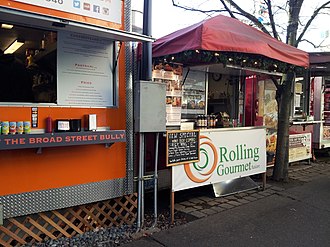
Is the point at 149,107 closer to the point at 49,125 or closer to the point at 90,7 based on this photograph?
the point at 49,125

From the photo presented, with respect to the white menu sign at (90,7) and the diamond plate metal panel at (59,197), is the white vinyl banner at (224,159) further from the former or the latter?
the white menu sign at (90,7)

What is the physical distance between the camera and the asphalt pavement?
3.96 metres

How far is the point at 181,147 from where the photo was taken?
4.63 m

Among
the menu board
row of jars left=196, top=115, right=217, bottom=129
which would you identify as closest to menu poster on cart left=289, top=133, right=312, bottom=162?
row of jars left=196, top=115, right=217, bottom=129

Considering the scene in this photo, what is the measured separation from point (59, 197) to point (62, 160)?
0.44 m

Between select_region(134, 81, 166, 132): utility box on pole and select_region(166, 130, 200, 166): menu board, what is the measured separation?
286 mm

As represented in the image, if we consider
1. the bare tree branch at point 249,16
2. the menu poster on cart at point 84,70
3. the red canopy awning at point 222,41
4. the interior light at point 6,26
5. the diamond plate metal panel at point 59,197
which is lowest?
the diamond plate metal panel at point 59,197

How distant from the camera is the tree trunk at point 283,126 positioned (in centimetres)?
679

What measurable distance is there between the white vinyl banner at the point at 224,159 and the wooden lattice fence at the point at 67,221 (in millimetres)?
786

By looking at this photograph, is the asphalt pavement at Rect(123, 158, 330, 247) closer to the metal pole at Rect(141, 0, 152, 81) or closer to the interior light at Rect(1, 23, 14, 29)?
the metal pole at Rect(141, 0, 152, 81)

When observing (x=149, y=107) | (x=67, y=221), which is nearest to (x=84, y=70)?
(x=149, y=107)

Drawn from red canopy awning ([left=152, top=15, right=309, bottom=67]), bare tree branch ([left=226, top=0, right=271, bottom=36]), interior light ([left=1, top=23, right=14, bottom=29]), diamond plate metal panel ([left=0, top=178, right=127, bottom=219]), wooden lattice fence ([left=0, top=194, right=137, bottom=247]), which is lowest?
wooden lattice fence ([left=0, top=194, right=137, bottom=247])

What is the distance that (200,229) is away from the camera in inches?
169

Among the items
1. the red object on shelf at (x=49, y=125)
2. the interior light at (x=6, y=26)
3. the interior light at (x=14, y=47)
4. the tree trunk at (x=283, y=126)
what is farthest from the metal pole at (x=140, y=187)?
the tree trunk at (x=283, y=126)
